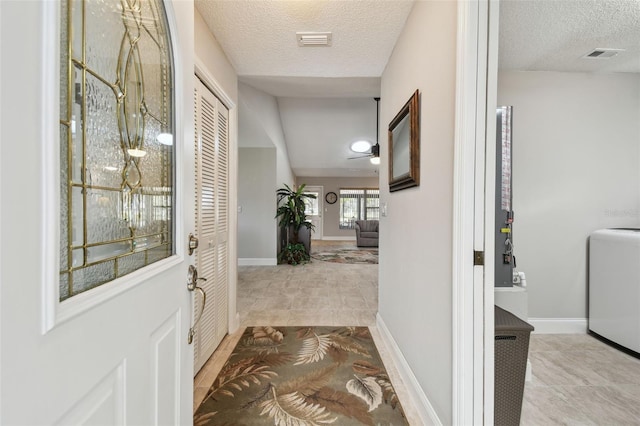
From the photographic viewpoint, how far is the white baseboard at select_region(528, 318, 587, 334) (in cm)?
248

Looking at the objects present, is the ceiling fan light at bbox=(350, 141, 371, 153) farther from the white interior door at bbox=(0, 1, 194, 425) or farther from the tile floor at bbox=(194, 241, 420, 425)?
the white interior door at bbox=(0, 1, 194, 425)

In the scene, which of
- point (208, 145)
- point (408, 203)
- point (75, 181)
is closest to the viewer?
point (75, 181)

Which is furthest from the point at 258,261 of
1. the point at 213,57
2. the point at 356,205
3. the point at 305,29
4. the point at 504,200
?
the point at 356,205

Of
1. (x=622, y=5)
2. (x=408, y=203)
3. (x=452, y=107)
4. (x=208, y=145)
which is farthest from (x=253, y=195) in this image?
(x=622, y=5)

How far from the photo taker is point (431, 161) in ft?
4.66

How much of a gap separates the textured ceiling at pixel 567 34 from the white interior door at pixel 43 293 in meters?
2.17

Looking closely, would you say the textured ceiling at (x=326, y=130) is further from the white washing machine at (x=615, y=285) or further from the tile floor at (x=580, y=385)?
the tile floor at (x=580, y=385)

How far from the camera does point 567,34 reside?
1915mm

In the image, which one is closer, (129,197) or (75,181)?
(75,181)

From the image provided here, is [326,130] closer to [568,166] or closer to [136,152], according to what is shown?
[568,166]

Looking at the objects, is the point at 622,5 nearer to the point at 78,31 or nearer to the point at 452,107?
the point at 452,107

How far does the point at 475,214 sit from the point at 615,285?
216 cm

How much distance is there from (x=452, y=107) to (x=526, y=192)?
1.80 metres

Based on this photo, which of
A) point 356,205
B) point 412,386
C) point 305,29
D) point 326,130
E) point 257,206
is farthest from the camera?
point 356,205
